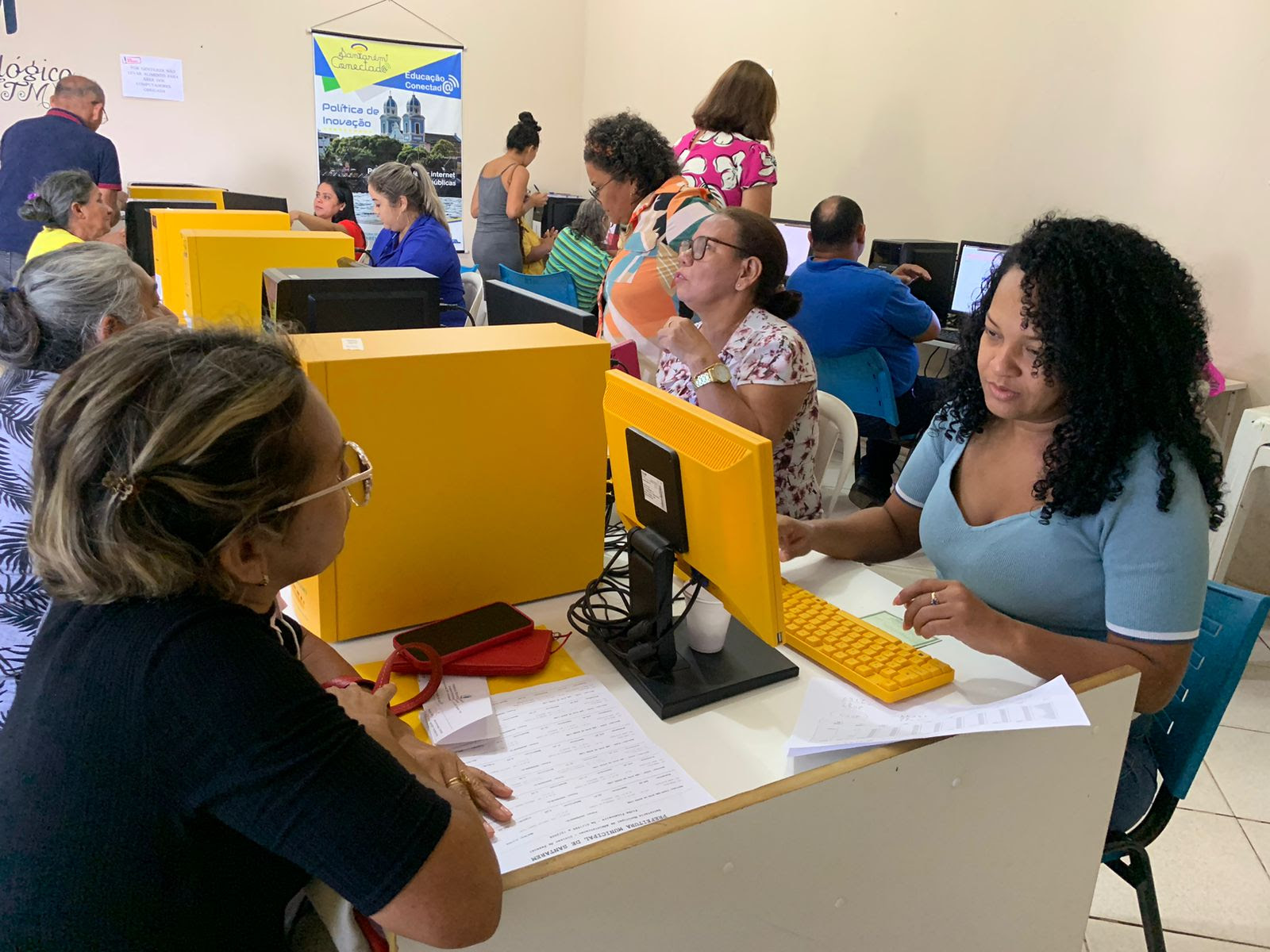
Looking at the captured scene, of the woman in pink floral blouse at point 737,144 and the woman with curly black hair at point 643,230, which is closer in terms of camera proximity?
the woman with curly black hair at point 643,230

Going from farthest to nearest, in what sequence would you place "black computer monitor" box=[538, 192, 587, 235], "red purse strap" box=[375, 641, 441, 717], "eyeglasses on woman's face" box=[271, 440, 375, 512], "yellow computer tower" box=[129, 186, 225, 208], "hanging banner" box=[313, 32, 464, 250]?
"hanging banner" box=[313, 32, 464, 250] < "black computer monitor" box=[538, 192, 587, 235] < "yellow computer tower" box=[129, 186, 225, 208] < "red purse strap" box=[375, 641, 441, 717] < "eyeglasses on woman's face" box=[271, 440, 375, 512]

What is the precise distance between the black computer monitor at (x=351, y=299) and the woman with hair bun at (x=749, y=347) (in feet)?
1.85

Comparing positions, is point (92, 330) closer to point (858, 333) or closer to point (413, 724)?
point (413, 724)

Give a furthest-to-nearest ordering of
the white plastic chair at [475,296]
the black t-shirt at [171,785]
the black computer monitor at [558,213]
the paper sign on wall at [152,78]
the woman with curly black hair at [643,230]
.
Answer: the black computer monitor at [558,213]
the paper sign on wall at [152,78]
the white plastic chair at [475,296]
the woman with curly black hair at [643,230]
the black t-shirt at [171,785]

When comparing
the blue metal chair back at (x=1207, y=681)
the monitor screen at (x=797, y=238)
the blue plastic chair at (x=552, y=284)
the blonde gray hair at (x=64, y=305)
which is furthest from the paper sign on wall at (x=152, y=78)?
the blue metal chair back at (x=1207, y=681)

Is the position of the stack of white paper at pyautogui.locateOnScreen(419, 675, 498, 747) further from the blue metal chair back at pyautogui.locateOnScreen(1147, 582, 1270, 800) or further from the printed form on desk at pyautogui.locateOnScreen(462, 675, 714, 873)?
the blue metal chair back at pyautogui.locateOnScreen(1147, 582, 1270, 800)

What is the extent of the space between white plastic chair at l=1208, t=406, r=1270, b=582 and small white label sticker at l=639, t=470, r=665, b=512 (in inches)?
86.0

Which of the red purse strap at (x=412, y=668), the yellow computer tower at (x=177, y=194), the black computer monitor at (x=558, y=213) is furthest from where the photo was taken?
the black computer monitor at (x=558, y=213)

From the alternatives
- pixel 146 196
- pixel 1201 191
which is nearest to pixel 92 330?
pixel 146 196

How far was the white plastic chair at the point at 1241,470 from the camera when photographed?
2.57 metres

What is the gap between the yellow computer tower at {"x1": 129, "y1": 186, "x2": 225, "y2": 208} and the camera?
4.11 meters

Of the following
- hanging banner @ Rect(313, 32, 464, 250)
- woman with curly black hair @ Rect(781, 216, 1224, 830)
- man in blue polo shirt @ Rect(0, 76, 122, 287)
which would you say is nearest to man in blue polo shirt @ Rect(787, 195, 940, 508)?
woman with curly black hair @ Rect(781, 216, 1224, 830)

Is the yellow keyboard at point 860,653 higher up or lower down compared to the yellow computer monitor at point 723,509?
lower down

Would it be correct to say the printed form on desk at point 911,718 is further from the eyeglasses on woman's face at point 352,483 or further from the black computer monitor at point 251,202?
the black computer monitor at point 251,202
